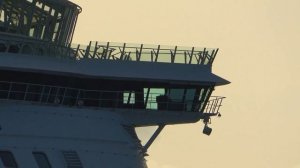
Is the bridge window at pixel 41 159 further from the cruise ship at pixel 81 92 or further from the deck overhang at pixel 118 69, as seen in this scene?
the deck overhang at pixel 118 69

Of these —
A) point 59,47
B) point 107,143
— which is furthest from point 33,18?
point 107,143

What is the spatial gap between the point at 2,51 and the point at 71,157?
24.1 feet

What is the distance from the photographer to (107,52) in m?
99.2

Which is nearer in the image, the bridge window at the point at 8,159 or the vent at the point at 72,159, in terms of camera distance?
the bridge window at the point at 8,159

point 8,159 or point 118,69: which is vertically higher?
point 118,69

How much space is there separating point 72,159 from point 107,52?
8.64m

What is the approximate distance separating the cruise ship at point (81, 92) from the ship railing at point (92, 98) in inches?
2.2

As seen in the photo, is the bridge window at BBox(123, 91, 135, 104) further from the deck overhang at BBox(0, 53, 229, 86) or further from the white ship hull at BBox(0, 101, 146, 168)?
the deck overhang at BBox(0, 53, 229, 86)

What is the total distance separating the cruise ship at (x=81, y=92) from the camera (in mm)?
92438

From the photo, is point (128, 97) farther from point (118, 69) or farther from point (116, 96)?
point (118, 69)

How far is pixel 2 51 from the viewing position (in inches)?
3752

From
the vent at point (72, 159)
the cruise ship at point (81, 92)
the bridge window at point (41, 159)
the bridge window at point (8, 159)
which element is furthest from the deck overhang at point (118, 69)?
the bridge window at point (8, 159)

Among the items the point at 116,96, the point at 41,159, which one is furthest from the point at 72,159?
the point at 116,96

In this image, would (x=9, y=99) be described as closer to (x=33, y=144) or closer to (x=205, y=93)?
(x=33, y=144)
